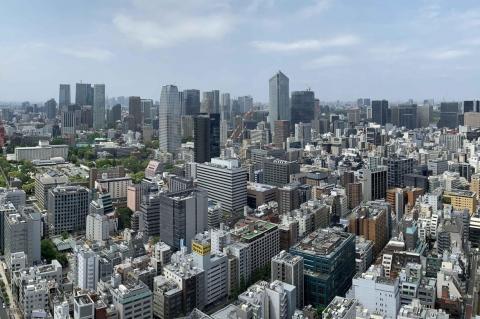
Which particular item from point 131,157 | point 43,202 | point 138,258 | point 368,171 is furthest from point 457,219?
point 131,157

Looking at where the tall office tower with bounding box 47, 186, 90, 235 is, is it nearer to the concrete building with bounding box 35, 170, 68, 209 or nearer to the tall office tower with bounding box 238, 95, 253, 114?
the concrete building with bounding box 35, 170, 68, 209

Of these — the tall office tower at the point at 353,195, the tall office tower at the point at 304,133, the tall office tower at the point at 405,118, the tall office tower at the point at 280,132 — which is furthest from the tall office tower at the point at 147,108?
the tall office tower at the point at 353,195

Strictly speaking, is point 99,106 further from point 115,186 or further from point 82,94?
point 115,186

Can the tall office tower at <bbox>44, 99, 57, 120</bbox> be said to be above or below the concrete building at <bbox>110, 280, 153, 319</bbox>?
above

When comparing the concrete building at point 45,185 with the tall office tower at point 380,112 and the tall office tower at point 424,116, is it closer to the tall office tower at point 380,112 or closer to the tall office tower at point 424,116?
the tall office tower at point 380,112

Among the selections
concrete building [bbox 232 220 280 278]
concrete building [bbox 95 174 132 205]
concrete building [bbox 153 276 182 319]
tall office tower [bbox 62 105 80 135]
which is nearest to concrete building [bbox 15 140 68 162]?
tall office tower [bbox 62 105 80 135]

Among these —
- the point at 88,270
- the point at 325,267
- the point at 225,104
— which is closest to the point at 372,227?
the point at 325,267

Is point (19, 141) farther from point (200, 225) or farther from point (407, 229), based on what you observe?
point (407, 229)
